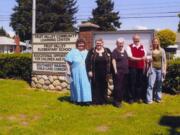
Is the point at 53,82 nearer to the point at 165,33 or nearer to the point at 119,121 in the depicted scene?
the point at 119,121

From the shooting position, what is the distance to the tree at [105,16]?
199 feet

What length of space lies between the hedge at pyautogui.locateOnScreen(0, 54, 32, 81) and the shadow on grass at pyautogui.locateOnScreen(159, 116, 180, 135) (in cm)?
704

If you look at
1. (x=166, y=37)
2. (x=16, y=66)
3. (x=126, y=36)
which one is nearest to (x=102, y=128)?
(x=126, y=36)

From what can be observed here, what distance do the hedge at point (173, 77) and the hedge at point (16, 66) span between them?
5135 millimetres

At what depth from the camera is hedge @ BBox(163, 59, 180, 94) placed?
12633 millimetres

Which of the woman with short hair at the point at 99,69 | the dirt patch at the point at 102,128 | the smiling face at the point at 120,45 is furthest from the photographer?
the woman with short hair at the point at 99,69

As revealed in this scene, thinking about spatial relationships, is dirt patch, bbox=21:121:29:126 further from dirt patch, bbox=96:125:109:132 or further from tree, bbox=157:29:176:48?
tree, bbox=157:29:176:48

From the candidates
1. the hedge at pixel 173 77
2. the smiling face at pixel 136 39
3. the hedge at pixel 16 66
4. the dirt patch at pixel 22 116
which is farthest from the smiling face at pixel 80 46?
the hedge at pixel 16 66

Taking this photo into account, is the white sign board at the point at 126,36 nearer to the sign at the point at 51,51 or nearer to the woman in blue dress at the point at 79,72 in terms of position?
the sign at the point at 51,51

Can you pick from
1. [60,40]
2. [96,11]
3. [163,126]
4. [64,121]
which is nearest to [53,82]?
[60,40]

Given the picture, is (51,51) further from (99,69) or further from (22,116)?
(22,116)

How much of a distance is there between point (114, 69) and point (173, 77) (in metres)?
2.64

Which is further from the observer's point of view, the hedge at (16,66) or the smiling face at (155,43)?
the hedge at (16,66)

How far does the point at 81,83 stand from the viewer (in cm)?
1099
